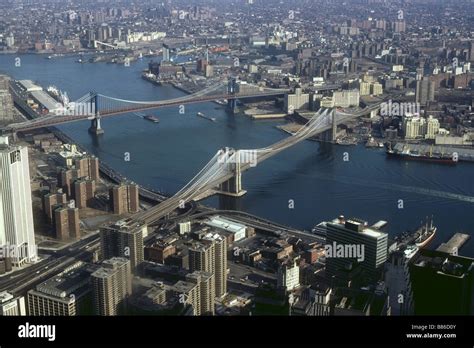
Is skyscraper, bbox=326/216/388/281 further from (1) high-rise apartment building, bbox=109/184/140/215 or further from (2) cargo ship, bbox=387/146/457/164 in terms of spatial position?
(2) cargo ship, bbox=387/146/457/164

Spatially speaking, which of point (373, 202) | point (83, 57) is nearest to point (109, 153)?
point (373, 202)

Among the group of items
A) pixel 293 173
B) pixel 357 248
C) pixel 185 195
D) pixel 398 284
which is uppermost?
pixel 398 284

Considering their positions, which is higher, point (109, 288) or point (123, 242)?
point (109, 288)

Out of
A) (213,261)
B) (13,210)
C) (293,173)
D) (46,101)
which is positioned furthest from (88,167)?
(46,101)

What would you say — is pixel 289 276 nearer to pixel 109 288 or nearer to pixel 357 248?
pixel 357 248

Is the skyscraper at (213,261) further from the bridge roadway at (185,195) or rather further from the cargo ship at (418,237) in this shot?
the cargo ship at (418,237)

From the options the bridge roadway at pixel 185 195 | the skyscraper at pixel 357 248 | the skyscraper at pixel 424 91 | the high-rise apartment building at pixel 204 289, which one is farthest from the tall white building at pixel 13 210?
the skyscraper at pixel 424 91
